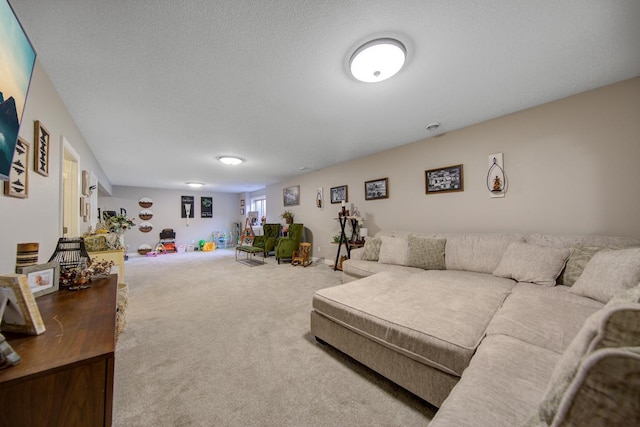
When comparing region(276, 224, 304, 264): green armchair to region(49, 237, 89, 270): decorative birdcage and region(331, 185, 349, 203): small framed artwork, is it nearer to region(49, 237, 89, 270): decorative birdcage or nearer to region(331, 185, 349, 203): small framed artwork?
region(331, 185, 349, 203): small framed artwork

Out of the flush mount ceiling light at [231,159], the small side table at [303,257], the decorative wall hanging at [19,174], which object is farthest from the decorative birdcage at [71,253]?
the small side table at [303,257]

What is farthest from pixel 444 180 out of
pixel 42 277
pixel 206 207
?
pixel 206 207

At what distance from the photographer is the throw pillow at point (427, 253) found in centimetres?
282

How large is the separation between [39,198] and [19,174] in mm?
424

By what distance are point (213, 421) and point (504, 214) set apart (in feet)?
11.4

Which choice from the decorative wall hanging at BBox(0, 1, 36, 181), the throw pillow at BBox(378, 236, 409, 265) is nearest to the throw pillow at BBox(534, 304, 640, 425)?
the decorative wall hanging at BBox(0, 1, 36, 181)

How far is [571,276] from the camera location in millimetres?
1944

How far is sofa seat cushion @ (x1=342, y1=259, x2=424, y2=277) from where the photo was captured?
2839 mm

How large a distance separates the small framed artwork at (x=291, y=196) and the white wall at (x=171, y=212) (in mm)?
A: 3595

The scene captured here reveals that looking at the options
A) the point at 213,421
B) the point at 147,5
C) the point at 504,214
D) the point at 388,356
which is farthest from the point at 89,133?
the point at 504,214

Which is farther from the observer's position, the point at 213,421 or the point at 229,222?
the point at 229,222

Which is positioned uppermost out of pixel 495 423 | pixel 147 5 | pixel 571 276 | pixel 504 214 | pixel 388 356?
pixel 147 5

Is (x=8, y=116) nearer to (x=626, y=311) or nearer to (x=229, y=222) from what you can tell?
(x=626, y=311)

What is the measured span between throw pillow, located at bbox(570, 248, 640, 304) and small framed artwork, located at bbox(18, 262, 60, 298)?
3.45 metres
